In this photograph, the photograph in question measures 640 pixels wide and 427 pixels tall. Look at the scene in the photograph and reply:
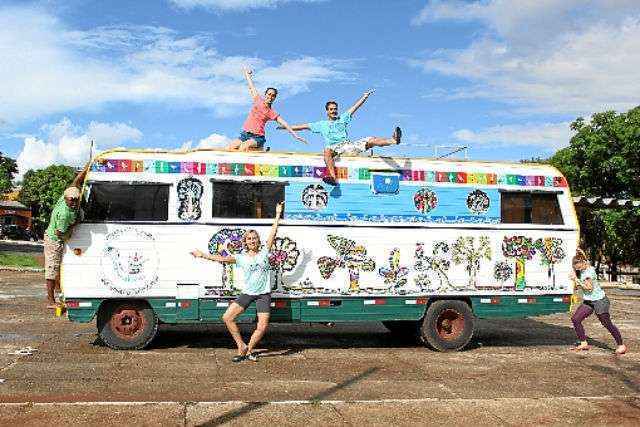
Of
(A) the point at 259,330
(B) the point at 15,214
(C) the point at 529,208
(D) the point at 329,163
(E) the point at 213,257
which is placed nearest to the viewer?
(A) the point at 259,330

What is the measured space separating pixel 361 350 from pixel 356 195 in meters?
2.65

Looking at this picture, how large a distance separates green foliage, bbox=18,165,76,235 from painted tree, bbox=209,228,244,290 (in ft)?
273

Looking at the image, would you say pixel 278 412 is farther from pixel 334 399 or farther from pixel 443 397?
pixel 443 397

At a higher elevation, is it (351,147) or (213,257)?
(351,147)

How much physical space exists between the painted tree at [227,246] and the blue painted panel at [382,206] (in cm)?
92

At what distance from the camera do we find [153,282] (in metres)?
9.76

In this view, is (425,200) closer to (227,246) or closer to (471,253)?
(471,253)

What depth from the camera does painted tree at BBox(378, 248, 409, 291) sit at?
34.7 ft

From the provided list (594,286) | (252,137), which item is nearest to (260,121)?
(252,137)

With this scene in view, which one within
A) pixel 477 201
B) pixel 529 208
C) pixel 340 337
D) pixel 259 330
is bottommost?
pixel 340 337

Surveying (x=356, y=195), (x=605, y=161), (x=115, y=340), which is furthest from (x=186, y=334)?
(x=605, y=161)

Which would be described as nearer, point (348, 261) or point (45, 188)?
point (348, 261)

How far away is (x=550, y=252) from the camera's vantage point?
1125 centimetres

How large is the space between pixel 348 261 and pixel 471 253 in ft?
7.19
